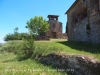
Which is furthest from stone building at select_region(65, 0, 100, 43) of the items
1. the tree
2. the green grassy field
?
the tree

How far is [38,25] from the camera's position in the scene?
3703 centimetres

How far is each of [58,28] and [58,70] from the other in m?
32.9

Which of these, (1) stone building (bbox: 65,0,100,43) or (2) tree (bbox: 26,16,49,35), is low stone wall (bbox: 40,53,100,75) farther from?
(2) tree (bbox: 26,16,49,35)

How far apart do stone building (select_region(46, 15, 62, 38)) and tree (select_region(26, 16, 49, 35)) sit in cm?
295

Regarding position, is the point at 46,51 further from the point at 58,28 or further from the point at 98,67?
the point at 58,28

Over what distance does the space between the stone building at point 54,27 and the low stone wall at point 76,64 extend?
3041 centimetres

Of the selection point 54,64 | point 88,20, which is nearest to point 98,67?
point 54,64

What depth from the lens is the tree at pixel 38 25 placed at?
36.7 meters

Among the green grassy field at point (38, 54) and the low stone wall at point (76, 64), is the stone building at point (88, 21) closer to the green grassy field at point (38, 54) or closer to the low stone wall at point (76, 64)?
the green grassy field at point (38, 54)

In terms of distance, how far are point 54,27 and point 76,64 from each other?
108 feet

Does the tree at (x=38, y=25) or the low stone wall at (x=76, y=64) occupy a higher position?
the tree at (x=38, y=25)

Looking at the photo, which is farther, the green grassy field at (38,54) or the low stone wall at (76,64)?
the green grassy field at (38,54)

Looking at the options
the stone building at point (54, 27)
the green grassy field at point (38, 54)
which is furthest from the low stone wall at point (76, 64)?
the stone building at point (54, 27)

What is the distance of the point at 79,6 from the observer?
18094 mm
